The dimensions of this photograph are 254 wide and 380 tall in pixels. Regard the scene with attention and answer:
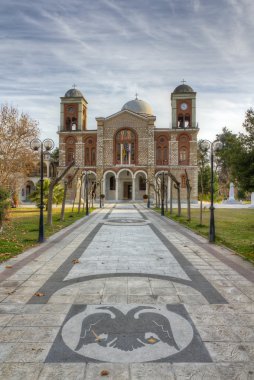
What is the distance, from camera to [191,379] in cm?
325

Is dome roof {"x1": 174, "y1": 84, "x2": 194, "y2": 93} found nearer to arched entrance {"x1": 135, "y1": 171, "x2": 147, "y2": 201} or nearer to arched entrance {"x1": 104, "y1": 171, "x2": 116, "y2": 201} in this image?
arched entrance {"x1": 135, "y1": 171, "x2": 147, "y2": 201}

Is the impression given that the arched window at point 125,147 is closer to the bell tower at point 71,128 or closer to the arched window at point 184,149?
the bell tower at point 71,128

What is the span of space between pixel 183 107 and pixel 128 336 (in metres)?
54.8

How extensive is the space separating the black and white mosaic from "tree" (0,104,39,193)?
23.4 metres

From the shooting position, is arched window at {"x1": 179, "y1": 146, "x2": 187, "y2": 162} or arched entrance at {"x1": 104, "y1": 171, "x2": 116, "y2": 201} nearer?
arched window at {"x1": 179, "y1": 146, "x2": 187, "y2": 162}

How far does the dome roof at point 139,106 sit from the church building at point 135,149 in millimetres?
6660

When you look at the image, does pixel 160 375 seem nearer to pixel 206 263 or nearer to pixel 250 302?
pixel 250 302

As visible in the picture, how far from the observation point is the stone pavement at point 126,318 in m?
3.49

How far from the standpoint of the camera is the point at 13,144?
27.3 m

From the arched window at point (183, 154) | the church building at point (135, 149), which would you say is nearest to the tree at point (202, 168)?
the arched window at point (183, 154)

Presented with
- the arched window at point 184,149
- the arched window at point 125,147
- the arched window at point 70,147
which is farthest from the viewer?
the arched window at point 70,147

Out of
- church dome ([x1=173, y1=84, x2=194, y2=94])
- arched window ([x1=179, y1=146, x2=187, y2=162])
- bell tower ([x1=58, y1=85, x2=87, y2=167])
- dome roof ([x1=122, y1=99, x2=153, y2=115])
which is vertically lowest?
arched window ([x1=179, y1=146, x2=187, y2=162])

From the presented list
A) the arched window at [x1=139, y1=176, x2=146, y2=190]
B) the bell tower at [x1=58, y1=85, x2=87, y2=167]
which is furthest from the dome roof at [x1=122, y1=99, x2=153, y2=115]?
the arched window at [x1=139, y1=176, x2=146, y2=190]

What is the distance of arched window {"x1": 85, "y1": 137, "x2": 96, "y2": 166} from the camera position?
5619 centimetres
